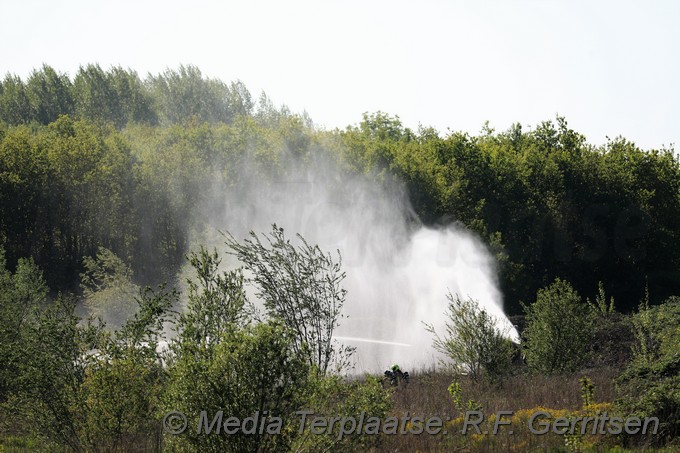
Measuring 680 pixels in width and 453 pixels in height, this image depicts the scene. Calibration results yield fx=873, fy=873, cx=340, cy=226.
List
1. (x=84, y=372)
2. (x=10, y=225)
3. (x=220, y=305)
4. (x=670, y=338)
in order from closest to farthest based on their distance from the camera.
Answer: (x=220, y=305)
(x=84, y=372)
(x=670, y=338)
(x=10, y=225)

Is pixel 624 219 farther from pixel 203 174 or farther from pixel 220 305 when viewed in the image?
pixel 220 305

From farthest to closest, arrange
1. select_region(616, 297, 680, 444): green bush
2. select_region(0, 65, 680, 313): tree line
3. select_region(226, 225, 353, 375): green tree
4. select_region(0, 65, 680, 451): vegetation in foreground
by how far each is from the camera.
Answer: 1. select_region(0, 65, 680, 313): tree line
2. select_region(226, 225, 353, 375): green tree
3. select_region(616, 297, 680, 444): green bush
4. select_region(0, 65, 680, 451): vegetation in foreground

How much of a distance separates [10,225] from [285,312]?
54.7 meters

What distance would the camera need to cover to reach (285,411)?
520 inches

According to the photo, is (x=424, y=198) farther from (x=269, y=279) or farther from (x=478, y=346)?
(x=269, y=279)

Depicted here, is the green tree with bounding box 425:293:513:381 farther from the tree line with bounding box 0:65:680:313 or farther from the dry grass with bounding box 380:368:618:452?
the tree line with bounding box 0:65:680:313

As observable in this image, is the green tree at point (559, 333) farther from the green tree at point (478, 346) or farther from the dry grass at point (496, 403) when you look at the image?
the green tree at point (478, 346)

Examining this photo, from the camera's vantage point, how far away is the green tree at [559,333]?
91.0ft

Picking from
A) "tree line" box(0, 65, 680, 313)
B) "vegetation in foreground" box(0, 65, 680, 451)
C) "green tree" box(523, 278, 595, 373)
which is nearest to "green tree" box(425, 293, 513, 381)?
"vegetation in foreground" box(0, 65, 680, 451)

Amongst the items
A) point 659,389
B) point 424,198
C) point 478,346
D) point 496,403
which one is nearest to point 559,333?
point 478,346

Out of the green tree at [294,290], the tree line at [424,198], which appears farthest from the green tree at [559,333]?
the tree line at [424,198]

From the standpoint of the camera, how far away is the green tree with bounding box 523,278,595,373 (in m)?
27.7

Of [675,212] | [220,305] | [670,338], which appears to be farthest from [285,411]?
[675,212]

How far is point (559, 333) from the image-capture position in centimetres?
2789
